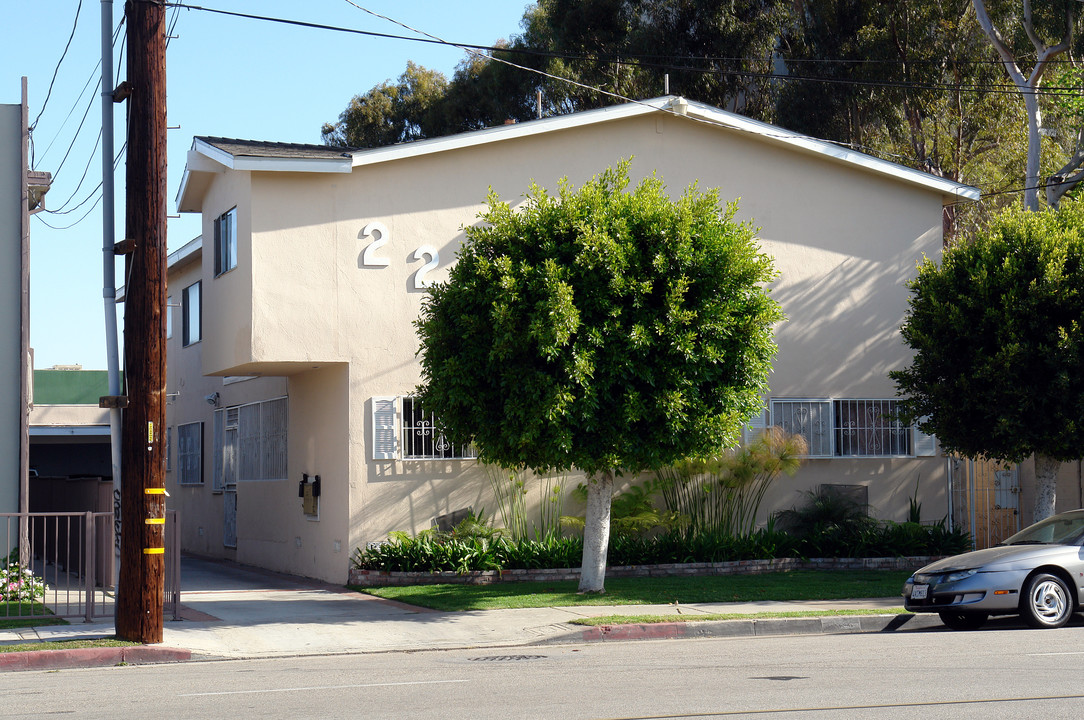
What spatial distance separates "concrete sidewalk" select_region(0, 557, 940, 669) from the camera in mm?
12320

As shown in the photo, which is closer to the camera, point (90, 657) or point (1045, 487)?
point (90, 657)

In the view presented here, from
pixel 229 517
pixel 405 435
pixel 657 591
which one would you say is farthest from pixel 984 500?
pixel 229 517

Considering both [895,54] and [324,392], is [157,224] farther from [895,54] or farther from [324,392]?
[895,54]

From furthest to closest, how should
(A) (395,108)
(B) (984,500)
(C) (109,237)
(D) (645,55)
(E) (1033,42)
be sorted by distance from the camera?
1. (A) (395,108)
2. (D) (645,55)
3. (E) (1033,42)
4. (B) (984,500)
5. (C) (109,237)

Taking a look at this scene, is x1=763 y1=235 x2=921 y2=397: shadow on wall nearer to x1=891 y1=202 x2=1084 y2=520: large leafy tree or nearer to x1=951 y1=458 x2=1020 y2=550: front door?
x1=951 y1=458 x2=1020 y2=550: front door

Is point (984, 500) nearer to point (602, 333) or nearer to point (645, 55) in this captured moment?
point (602, 333)

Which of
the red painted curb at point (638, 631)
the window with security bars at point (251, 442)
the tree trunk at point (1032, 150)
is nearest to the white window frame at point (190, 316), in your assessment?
the window with security bars at point (251, 442)

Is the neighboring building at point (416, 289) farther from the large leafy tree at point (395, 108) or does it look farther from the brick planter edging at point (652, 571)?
the large leafy tree at point (395, 108)

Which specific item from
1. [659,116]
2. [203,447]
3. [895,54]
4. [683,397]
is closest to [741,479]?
[683,397]

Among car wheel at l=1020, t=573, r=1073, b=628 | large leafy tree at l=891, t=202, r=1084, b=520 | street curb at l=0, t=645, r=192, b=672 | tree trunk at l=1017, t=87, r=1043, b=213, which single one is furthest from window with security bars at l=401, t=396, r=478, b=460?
tree trunk at l=1017, t=87, r=1043, b=213

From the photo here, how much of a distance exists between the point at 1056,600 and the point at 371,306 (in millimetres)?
10450

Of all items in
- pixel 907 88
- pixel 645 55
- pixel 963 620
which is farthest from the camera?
pixel 645 55

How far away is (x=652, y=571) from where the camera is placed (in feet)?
60.0

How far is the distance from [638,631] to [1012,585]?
4.24m
